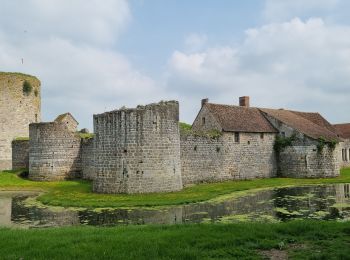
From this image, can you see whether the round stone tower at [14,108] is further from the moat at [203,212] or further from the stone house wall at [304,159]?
the stone house wall at [304,159]

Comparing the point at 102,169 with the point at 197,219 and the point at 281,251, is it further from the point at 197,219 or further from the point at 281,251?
the point at 281,251

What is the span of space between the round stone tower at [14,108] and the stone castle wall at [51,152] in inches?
355

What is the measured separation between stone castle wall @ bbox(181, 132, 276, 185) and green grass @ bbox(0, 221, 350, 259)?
63.9 feet

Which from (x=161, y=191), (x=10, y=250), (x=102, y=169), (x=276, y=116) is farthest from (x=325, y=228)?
(x=276, y=116)

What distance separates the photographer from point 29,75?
44844 mm

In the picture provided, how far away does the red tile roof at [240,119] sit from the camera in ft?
122

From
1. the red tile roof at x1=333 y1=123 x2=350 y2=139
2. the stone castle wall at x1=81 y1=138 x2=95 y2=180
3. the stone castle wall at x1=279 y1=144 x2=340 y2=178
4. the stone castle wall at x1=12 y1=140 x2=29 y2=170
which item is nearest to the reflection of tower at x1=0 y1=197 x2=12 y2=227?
the stone castle wall at x1=81 y1=138 x2=95 y2=180

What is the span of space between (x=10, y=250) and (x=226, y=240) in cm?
516

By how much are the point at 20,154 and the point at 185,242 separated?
3212 centimetres

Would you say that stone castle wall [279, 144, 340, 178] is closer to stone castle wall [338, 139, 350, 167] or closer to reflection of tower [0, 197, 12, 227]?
stone castle wall [338, 139, 350, 167]

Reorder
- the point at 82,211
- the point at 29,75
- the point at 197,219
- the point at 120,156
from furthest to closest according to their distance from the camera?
the point at 29,75
the point at 120,156
the point at 82,211
the point at 197,219

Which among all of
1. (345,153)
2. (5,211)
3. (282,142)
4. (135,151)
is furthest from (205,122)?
(5,211)

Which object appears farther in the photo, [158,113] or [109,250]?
[158,113]

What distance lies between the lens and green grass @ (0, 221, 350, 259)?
9586 millimetres
